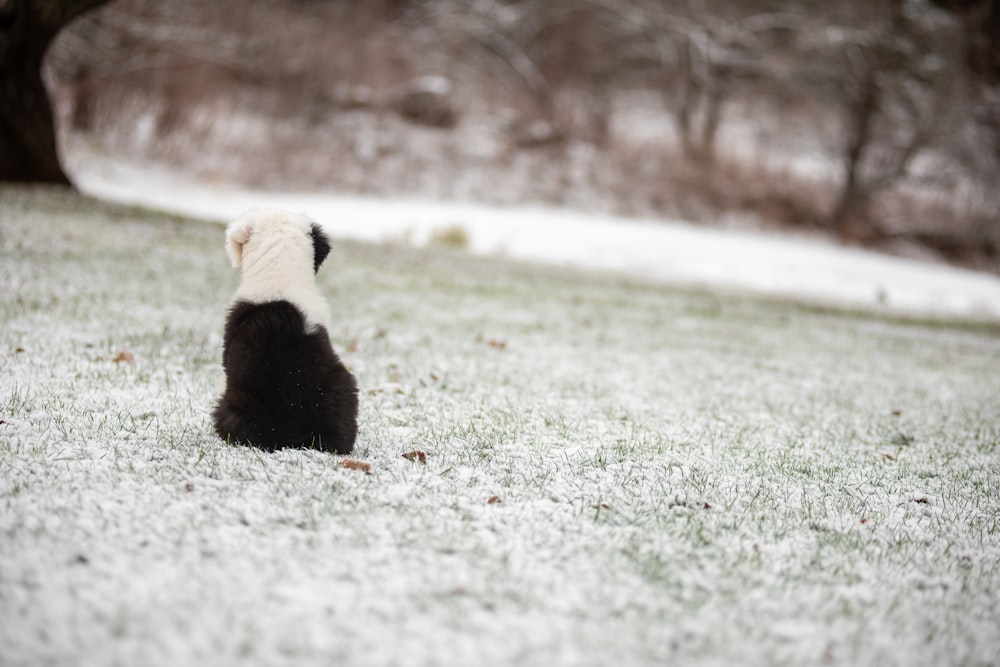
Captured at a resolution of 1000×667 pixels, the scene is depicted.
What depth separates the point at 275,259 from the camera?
2967mm

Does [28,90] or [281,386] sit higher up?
[28,90]

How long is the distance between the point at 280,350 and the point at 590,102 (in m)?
26.7

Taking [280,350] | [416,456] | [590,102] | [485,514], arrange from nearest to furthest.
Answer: [485,514] < [280,350] < [416,456] < [590,102]

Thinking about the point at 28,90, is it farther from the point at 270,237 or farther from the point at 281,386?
the point at 281,386

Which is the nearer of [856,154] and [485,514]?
[485,514]

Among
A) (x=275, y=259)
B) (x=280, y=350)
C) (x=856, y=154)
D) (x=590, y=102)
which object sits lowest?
(x=280, y=350)

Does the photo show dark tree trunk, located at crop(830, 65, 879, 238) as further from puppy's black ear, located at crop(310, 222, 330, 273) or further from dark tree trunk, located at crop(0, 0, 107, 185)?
puppy's black ear, located at crop(310, 222, 330, 273)

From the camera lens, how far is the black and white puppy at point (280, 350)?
9.55 feet

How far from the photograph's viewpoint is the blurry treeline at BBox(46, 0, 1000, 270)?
19469 mm

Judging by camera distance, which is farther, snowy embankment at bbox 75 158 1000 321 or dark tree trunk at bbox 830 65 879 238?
dark tree trunk at bbox 830 65 879 238

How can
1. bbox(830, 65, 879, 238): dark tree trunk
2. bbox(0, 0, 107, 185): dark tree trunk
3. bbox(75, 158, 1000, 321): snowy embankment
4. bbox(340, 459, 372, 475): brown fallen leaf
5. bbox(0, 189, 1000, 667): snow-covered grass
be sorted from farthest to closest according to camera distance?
1. bbox(830, 65, 879, 238): dark tree trunk
2. bbox(75, 158, 1000, 321): snowy embankment
3. bbox(0, 0, 107, 185): dark tree trunk
4. bbox(340, 459, 372, 475): brown fallen leaf
5. bbox(0, 189, 1000, 667): snow-covered grass

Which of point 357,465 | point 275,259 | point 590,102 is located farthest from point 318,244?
point 590,102

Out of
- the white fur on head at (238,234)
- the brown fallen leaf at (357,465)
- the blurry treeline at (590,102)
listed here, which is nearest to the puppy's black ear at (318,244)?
the white fur on head at (238,234)

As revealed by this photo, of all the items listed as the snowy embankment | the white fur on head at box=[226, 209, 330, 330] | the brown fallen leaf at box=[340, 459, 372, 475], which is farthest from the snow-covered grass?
the snowy embankment
